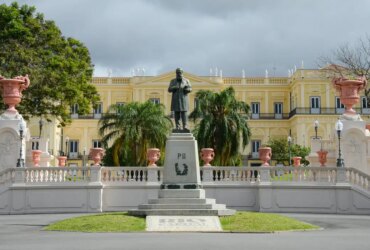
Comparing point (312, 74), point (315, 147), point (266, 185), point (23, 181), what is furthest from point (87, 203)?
point (312, 74)

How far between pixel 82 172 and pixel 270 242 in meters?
13.4

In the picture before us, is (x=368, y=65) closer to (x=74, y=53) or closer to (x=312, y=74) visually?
(x=74, y=53)

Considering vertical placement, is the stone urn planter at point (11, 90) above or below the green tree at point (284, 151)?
above

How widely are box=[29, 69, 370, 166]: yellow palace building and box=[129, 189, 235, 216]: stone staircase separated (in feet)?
177

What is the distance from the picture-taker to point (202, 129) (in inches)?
1556

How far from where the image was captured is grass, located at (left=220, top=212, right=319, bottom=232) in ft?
51.6

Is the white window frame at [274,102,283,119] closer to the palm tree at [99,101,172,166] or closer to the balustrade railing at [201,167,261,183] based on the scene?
the palm tree at [99,101,172,166]

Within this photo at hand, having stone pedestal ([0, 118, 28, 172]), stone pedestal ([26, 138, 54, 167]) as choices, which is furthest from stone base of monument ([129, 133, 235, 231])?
stone pedestal ([26, 138, 54, 167])

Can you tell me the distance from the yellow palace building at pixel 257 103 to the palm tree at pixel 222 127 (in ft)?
107

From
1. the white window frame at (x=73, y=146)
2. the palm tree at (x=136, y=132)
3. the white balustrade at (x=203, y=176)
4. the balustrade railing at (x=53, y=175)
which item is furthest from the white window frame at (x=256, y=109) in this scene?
the balustrade railing at (x=53, y=175)

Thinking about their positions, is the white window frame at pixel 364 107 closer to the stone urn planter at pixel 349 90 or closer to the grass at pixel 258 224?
the stone urn planter at pixel 349 90

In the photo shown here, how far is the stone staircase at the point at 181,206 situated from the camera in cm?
1778

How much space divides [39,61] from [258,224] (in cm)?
2119

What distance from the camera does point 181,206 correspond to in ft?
59.6
